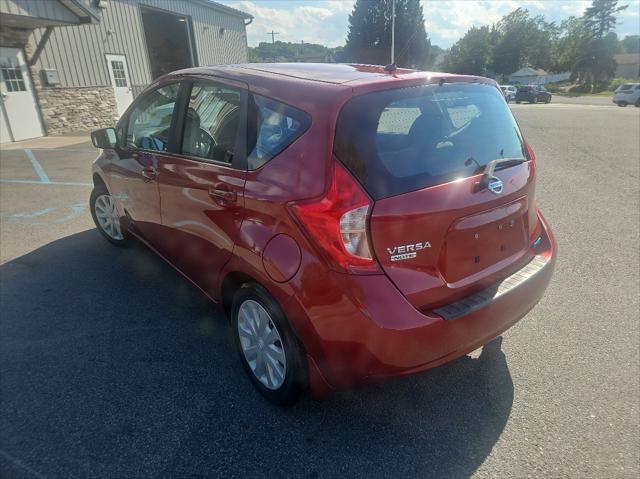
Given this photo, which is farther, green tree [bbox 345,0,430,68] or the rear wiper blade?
green tree [bbox 345,0,430,68]

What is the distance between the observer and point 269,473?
2.02 m

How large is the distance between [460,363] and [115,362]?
2.20 m

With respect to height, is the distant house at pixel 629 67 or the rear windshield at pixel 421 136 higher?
the rear windshield at pixel 421 136

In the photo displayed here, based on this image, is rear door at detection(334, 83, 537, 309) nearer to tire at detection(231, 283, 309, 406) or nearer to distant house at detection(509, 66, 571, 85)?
tire at detection(231, 283, 309, 406)

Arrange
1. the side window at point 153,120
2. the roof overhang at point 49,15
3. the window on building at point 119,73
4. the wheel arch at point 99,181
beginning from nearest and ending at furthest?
the side window at point 153,120
the wheel arch at point 99,181
the roof overhang at point 49,15
the window on building at point 119,73

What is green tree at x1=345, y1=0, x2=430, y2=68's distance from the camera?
148 feet

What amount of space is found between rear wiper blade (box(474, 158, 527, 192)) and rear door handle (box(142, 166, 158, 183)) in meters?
2.21

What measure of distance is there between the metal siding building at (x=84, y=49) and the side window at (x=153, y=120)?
982 centimetres

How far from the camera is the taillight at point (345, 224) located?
6.15 feet

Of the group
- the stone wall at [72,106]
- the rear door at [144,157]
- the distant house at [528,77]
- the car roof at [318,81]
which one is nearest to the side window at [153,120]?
the rear door at [144,157]

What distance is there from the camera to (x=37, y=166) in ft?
29.5

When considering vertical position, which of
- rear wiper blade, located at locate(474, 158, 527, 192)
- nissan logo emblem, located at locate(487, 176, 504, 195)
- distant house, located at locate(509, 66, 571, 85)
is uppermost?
rear wiper blade, located at locate(474, 158, 527, 192)

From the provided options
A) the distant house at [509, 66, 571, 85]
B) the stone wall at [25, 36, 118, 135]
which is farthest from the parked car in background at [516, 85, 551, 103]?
the distant house at [509, 66, 571, 85]

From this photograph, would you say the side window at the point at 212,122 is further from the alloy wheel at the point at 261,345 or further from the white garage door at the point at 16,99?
the white garage door at the point at 16,99
